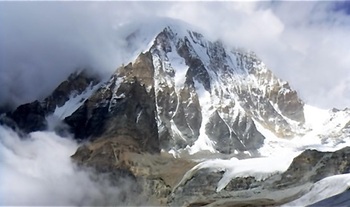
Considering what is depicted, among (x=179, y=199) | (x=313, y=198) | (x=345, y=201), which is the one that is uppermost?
(x=179, y=199)

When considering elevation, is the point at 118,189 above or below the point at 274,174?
above

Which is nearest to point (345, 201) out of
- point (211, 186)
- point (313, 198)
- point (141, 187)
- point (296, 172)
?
point (313, 198)

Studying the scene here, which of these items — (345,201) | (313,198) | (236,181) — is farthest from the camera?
(236,181)

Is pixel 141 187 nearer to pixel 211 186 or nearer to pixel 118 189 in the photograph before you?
pixel 118 189

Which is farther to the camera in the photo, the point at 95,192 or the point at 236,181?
the point at 95,192

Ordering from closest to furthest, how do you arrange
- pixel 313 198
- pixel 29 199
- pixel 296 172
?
1. pixel 313 198
2. pixel 296 172
3. pixel 29 199

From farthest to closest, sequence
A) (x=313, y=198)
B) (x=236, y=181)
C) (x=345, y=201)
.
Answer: (x=236, y=181)
(x=313, y=198)
(x=345, y=201)

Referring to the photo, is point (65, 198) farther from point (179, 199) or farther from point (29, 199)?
point (179, 199)

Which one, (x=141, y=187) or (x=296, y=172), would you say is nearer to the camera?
(x=296, y=172)

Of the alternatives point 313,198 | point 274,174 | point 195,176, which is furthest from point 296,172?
point 313,198
